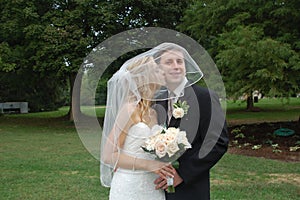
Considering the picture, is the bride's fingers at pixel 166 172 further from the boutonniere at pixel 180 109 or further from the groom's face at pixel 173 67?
the groom's face at pixel 173 67

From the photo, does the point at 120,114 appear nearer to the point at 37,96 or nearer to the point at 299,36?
the point at 299,36

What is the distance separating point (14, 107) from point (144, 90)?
3701 centimetres

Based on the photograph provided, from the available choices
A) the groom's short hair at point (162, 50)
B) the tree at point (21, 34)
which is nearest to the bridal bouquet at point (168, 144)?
the groom's short hair at point (162, 50)

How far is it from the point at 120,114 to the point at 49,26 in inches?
614

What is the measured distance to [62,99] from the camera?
146 ft

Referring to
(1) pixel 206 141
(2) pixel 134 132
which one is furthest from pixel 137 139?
(1) pixel 206 141

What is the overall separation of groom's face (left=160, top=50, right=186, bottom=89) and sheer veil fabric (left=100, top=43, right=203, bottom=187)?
5 centimetres

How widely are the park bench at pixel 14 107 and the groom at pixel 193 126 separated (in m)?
36.7

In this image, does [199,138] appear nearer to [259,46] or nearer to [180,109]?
[180,109]

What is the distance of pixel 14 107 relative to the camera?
123ft

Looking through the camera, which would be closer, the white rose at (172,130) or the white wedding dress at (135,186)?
the white rose at (172,130)

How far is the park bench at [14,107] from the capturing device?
36.8 meters

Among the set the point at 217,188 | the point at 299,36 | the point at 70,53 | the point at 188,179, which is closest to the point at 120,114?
the point at 188,179

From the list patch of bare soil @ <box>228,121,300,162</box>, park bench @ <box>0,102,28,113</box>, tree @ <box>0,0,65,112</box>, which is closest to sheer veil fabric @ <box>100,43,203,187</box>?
patch of bare soil @ <box>228,121,300,162</box>
